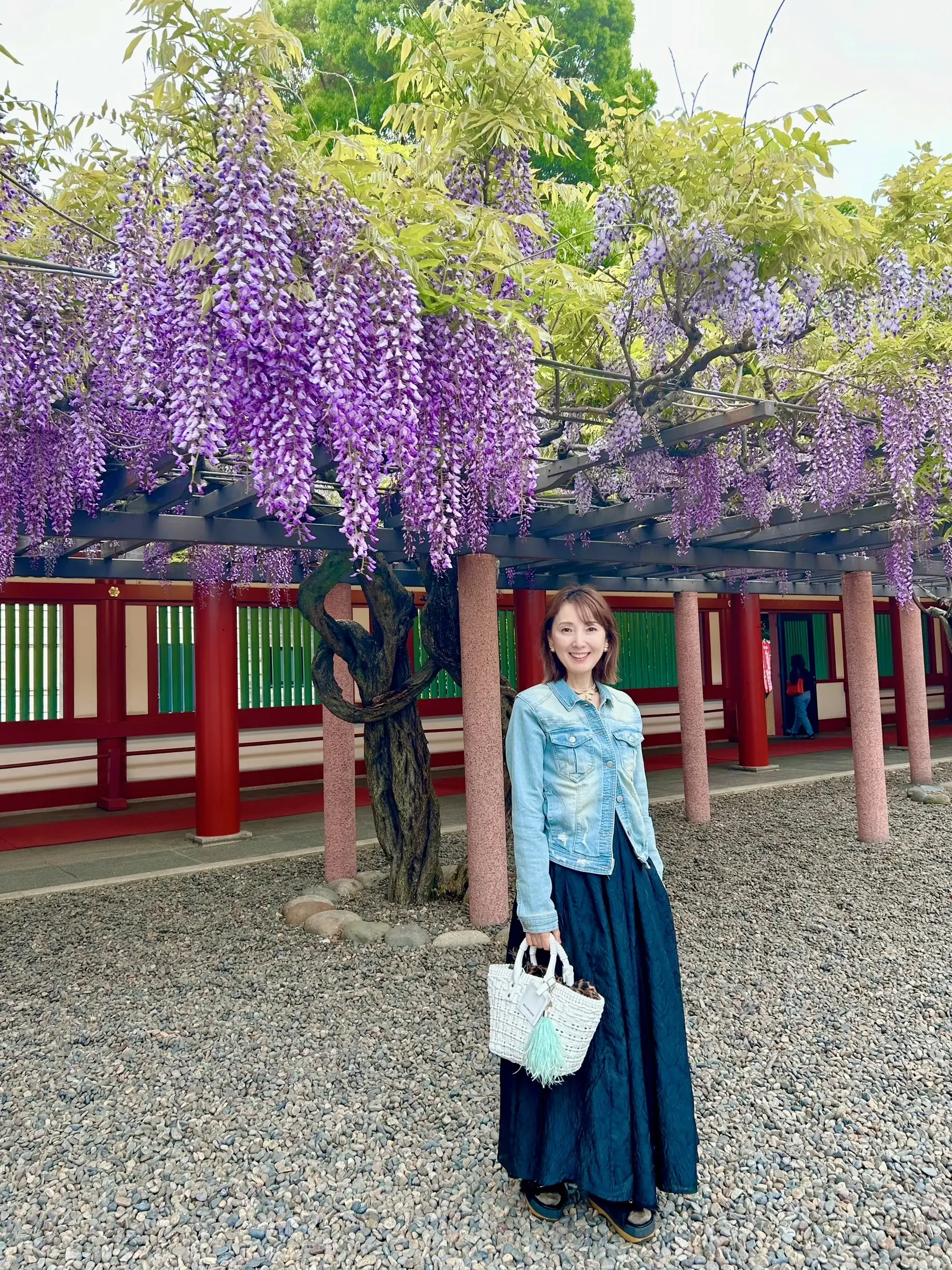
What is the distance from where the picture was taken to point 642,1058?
1.77 meters

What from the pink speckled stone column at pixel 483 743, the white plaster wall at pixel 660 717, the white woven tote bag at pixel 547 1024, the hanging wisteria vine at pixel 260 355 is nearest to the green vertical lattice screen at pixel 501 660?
the white plaster wall at pixel 660 717

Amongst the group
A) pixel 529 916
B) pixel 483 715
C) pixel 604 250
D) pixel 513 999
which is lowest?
pixel 513 999

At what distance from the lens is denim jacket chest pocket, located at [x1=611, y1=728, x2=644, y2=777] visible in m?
1.84

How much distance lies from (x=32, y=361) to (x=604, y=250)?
76.2 inches

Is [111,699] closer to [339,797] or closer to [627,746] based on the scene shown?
[339,797]

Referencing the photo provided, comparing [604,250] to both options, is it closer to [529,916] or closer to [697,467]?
[697,467]

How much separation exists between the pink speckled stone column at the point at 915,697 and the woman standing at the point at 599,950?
6.36 m

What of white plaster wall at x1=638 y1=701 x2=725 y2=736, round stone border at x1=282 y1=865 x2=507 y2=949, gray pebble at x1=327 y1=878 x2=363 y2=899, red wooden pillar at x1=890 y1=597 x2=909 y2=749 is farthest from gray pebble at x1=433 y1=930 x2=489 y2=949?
red wooden pillar at x1=890 y1=597 x2=909 y2=749

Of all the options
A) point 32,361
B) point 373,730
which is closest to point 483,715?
point 373,730

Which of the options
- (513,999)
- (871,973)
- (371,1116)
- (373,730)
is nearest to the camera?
(513,999)

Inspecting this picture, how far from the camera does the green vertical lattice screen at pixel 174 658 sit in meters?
8.02

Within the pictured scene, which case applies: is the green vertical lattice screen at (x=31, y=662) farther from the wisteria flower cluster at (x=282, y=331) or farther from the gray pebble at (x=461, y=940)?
the wisteria flower cluster at (x=282, y=331)

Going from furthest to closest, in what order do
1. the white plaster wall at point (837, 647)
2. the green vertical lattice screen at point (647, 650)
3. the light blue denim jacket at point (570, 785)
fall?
the white plaster wall at point (837, 647), the green vertical lattice screen at point (647, 650), the light blue denim jacket at point (570, 785)

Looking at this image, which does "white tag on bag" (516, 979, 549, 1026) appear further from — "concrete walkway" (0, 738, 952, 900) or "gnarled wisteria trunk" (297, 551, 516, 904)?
"concrete walkway" (0, 738, 952, 900)
